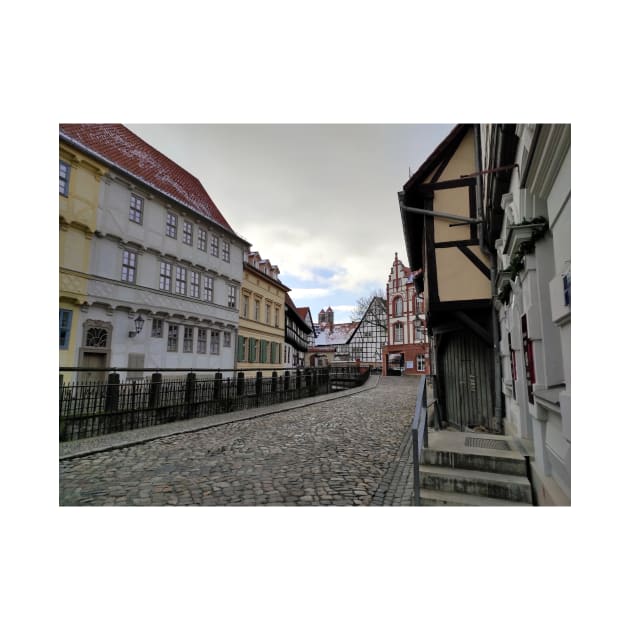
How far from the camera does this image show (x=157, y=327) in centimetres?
765

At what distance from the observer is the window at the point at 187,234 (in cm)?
908

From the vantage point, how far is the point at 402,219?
6.26 metres

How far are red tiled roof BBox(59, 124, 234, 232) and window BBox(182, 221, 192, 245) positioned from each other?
0.43 meters

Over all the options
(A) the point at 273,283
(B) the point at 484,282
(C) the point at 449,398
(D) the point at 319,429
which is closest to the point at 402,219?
(B) the point at 484,282

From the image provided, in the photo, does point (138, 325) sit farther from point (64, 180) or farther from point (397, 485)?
point (397, 485)

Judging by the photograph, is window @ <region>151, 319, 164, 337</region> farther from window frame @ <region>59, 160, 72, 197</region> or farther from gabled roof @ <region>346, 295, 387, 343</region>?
gabled roof @ <region>346, 295, 387, 343</region>

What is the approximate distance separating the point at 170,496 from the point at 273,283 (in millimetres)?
15465

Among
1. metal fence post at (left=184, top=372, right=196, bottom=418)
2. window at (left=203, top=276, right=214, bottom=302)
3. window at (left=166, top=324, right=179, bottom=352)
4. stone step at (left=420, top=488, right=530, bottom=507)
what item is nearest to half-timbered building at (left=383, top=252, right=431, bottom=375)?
window at (left=203, top=276, right=214, bottom=302)

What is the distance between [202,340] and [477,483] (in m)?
7.81

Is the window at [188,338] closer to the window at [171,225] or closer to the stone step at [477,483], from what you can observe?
the window at [171,225]

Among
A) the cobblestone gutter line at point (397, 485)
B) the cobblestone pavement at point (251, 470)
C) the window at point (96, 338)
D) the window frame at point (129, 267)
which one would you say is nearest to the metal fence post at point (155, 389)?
the window at point (96, 338)

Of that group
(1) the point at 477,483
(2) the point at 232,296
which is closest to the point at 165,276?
(2) the point at 232,296

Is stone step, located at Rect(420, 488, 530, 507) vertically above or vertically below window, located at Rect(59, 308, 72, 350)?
below

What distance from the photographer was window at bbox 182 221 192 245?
9.08 metres
